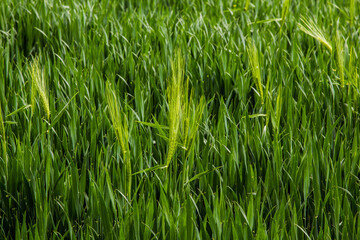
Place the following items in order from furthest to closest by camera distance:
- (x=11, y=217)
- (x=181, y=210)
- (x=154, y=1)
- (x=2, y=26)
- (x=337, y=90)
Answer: (x=154, y=1) < (x=2, y=26) < (x=337, y=90) < (x=11, y=217) < (x=181, y=210)

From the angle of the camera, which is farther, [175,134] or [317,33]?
[317,33]

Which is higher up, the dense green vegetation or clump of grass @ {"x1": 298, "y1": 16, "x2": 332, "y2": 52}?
clump of grass @ {"x1": 298, "y1": 16, "x2": 332, "y2": 52}

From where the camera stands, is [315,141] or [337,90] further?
[337,90]

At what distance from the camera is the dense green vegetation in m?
1.32

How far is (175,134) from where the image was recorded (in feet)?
4.10

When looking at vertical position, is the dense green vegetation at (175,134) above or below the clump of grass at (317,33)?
below

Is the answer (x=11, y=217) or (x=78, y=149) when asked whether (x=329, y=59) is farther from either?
(x=11, y=217)

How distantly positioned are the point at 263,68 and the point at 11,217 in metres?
1.17

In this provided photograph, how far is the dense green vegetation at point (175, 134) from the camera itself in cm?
132

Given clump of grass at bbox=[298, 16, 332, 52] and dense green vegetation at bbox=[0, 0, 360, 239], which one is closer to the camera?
dense green vegetation at bbox=[0, 0, 360, 239]

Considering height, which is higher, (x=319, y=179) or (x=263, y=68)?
(x=263, y=68)

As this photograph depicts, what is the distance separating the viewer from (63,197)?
1434mm

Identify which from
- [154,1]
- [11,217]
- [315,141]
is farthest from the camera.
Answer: [154,1]

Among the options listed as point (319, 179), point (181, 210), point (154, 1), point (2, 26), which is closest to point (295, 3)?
point (154, 1)
